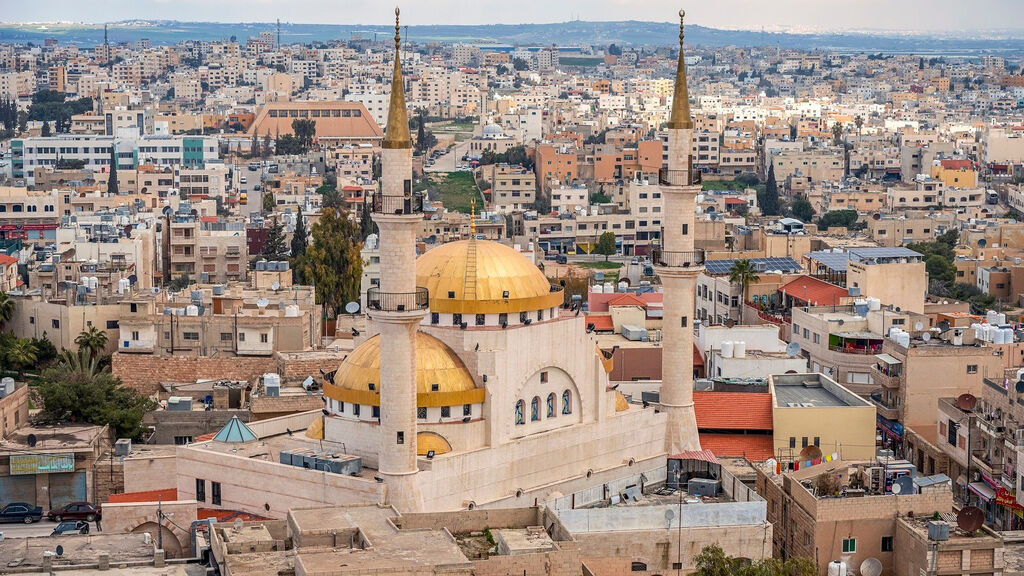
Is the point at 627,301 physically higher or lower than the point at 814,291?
higher

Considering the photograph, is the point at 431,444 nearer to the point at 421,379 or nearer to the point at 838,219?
the point at 421,379

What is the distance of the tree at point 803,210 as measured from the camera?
9139cm

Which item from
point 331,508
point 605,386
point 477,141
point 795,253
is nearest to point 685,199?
point 605,386

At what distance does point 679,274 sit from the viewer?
35.0 meters

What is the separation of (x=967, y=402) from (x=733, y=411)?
4.99m

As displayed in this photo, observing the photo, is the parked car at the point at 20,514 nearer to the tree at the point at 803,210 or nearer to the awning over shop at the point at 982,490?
the awning over shop at the point at 982,490

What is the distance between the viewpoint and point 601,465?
3272 centimetres

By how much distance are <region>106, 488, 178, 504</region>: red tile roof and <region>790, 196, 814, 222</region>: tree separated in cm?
6267

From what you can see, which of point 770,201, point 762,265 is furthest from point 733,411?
point 770,201

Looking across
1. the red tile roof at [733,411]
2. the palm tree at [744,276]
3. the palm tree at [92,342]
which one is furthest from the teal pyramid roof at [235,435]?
the palm tree at [744,276]

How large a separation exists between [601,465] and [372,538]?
327 inches

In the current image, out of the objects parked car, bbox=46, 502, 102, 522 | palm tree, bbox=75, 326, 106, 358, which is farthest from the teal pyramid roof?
palm tree, bbox=75, 326, 106, 358

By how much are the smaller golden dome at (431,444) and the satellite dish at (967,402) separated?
506 inches

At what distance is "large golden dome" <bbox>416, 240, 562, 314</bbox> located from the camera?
101 feet
